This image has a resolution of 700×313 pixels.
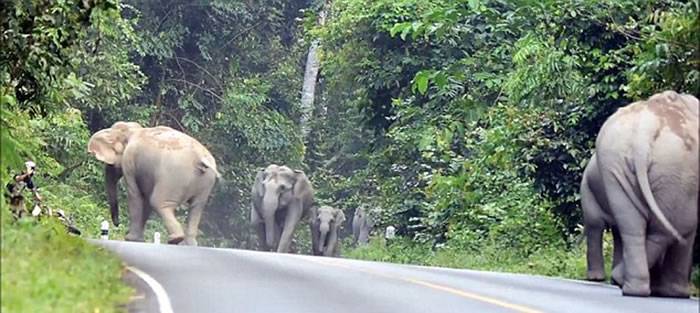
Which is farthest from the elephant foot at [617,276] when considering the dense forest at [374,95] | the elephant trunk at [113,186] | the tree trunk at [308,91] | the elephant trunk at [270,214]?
the tree trunk at [308,91]

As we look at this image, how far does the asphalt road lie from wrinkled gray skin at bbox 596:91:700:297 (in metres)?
0.37

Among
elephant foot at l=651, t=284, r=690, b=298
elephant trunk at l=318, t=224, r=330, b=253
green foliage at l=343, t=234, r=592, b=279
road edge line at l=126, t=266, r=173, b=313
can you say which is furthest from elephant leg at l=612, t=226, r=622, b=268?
elephant trunk at l=318, t=224, r=330, b=253

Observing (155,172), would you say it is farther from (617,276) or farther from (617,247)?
(617,276)

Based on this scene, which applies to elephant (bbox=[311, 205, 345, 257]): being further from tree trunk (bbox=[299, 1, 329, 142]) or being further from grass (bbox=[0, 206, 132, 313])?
grass (bbox=[0, 206, 132, 313])

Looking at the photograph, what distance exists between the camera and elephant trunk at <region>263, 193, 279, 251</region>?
135 ft

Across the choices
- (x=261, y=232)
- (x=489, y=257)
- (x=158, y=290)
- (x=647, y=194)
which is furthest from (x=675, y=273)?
(x=261, y=232)

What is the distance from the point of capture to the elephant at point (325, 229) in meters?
45.1

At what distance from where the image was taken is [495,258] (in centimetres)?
2744

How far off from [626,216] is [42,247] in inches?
229

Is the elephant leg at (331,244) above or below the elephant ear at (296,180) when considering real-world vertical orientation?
below

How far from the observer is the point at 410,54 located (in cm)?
3600

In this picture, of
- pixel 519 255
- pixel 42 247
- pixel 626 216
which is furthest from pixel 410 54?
pixel 42 247

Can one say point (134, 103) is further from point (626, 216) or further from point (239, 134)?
point (626, 216)

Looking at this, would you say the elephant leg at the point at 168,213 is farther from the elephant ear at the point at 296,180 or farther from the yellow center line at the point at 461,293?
the yellow center line at the point at 461,293
